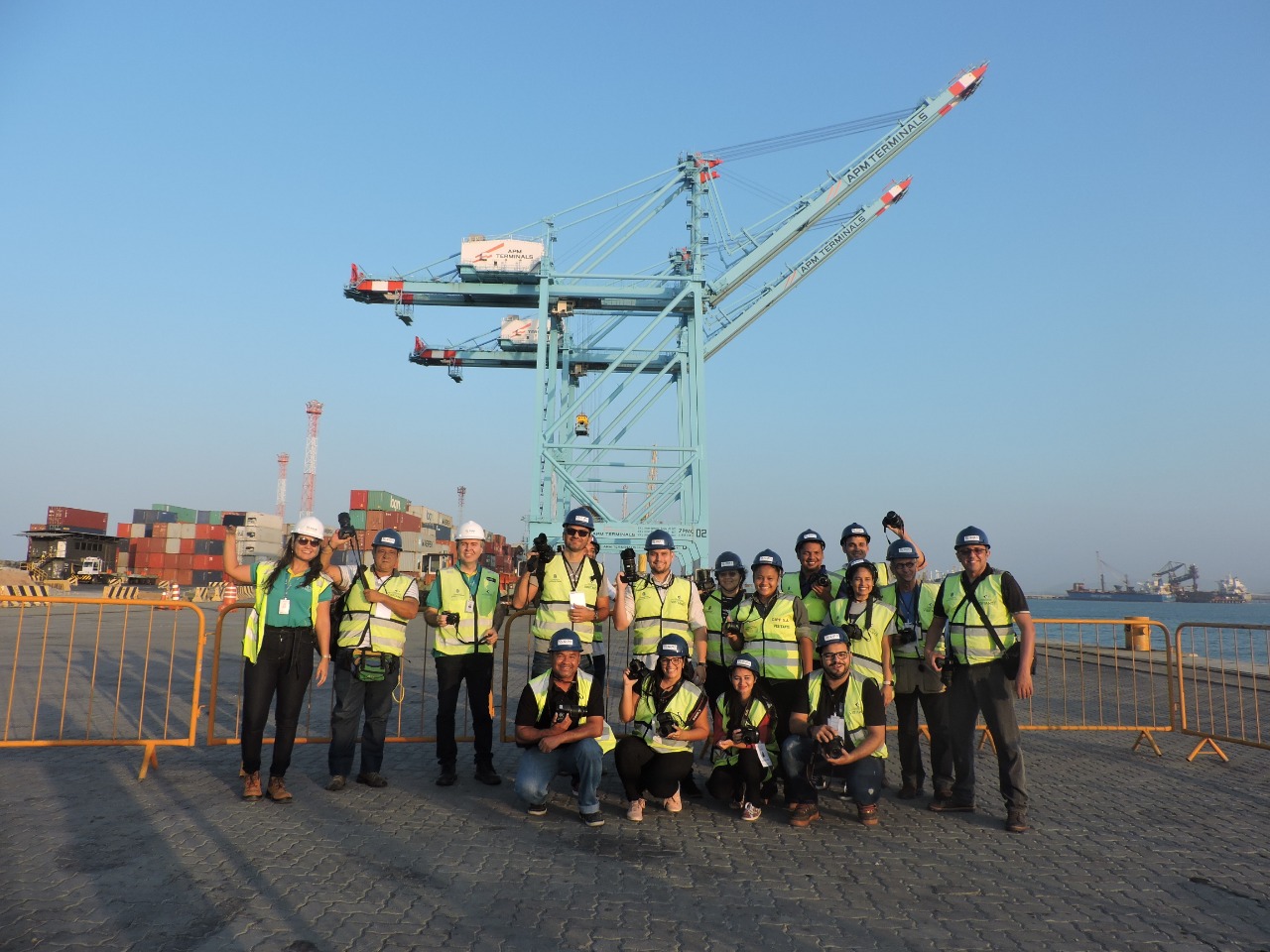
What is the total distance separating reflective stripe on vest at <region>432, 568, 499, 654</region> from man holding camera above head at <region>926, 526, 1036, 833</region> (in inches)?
131

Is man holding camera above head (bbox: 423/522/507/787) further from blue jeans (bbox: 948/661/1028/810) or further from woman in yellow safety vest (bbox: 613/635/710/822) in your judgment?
blue jeans (bbox: 948/661/1028/810)

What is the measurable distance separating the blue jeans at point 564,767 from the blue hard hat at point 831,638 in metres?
1.64

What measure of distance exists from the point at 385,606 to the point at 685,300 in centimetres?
2147

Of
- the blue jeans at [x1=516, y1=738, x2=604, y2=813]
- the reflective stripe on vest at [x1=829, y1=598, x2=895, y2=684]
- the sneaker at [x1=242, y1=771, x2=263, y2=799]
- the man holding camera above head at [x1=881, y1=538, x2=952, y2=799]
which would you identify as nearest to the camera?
the blue jeans at [x1=516, y1=738, x2=604, y2=813]

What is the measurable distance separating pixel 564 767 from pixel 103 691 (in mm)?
7918

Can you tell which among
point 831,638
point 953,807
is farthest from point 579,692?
point 953,807

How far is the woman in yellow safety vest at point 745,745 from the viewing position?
17.5ft

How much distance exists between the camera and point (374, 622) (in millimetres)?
5934

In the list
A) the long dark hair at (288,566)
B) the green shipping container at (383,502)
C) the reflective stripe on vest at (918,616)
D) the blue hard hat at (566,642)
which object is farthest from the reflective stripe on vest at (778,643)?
the green shipping container at (383,502)

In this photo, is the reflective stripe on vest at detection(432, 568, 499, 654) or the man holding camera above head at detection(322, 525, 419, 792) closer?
the man holding camera above head at detection(322, 525, 419, 792)

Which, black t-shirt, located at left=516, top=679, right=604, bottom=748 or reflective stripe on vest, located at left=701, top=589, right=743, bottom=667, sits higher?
reflective stripe on vest, located at left=701, top=589, right=743, bottom=667

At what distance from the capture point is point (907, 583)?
6273mm

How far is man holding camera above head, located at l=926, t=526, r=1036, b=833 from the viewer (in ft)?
17.2

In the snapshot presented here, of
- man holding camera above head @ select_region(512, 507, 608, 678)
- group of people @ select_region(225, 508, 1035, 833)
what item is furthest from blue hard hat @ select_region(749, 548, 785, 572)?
man holding camera above head @ select_region(512, 507, 608, 678)
